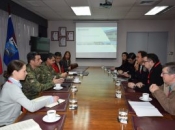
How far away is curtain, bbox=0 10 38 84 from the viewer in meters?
4.03

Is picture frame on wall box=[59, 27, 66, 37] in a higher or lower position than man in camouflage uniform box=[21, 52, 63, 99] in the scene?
higher

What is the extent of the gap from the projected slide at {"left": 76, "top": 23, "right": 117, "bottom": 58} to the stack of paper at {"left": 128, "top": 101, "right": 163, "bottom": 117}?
201 inches

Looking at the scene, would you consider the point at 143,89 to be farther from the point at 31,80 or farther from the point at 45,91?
the point at 31,80

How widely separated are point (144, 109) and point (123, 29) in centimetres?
547

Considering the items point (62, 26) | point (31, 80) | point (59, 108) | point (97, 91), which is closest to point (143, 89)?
point (97, 91)

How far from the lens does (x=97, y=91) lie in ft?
7.29

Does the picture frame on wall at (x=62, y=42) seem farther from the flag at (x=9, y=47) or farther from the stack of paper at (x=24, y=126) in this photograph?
the stack of paper at (x=24, y=126)

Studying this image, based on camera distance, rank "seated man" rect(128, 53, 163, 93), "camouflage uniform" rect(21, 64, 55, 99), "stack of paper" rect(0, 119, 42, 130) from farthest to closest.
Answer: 1. "seated man" rect(128, 53, 163, 93)
2. "camouflage uniform" rect(21, 64, 55, 99)
3. "stack of paper" rect(0, 119, 42, 130)

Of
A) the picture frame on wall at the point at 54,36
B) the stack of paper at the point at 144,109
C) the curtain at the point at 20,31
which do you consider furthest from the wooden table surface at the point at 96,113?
the picture frame on wall at the point at 54,36

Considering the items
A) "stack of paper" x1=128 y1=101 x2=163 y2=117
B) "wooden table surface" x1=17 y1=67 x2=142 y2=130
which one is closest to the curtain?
"wooden table surface" x1=17 y1=67 x2=142 y2=130

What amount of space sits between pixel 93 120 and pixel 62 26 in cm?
587

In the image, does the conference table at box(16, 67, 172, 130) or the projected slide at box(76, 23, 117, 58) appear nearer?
the conference table at box(16, 67, 172, 130)

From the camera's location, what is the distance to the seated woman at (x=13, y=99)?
1.47 meters

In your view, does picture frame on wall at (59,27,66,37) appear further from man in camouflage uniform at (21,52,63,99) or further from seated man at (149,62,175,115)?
seated man at (149,62,175,115)
